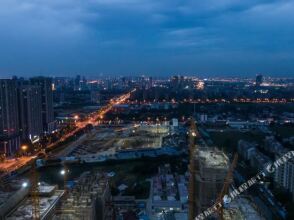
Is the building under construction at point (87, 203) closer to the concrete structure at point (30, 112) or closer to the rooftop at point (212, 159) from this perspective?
the rooftop at point (212, 159)

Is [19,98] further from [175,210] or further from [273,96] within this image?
[273,96]

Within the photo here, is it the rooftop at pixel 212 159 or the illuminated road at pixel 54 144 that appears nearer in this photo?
the rooftop at pixel 212 159

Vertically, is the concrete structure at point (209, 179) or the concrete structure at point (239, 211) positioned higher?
the concrete structure at point (209, 179)

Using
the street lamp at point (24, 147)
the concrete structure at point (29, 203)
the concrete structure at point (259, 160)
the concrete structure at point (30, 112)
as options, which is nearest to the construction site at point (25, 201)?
the concrete structure at point (29, 203)

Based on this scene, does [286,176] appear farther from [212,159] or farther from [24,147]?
[24,147]

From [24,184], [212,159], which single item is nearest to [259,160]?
[212,159]

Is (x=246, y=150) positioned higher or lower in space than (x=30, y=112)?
lower
